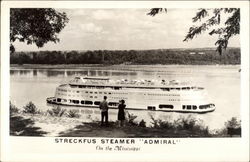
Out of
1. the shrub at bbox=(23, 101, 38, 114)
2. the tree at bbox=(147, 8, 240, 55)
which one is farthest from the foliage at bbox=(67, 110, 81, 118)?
the tree at bbox=(147, 8, 240, 55)

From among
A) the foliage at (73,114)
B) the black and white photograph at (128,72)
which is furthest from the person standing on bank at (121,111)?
the foliage at (73,114)

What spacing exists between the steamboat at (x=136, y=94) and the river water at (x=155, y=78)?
0.6 inches

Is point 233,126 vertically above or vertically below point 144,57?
below

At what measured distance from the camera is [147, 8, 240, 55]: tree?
4.58 ft

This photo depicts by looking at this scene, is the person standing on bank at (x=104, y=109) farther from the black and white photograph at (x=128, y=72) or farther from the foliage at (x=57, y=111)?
the foliage at (x=57, y=111)

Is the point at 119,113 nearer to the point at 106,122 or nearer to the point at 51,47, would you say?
the point at 106,122

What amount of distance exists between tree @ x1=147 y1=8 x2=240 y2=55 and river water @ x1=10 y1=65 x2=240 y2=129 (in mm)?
90

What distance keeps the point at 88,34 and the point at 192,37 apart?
329mm

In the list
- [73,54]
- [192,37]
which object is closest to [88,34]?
[73,54]

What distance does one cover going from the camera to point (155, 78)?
140 centimetres

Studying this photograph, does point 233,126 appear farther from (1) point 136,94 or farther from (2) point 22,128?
(2) point 22,128

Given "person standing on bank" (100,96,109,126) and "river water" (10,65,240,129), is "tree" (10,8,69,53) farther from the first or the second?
"person standing on bank" (100,96,109,126)

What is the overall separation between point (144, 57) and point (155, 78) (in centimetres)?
8

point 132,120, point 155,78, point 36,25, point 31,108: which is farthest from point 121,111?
point 36,25
